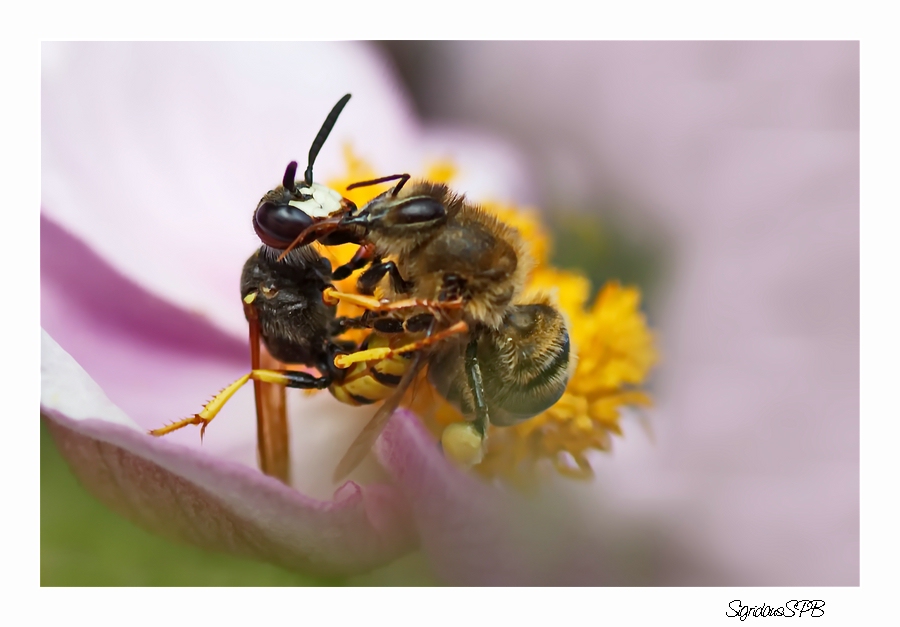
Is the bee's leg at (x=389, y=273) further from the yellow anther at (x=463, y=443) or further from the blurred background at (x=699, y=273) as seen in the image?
the blurred background at (x=699, y=273)

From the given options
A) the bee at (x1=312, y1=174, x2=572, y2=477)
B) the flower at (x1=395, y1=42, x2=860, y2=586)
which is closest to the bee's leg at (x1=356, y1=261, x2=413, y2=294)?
the bee at (x1=312, y1=174, x2=572, y2=477)

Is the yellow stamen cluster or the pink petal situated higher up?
the yellow stamen cluster

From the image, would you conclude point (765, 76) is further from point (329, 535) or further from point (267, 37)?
point (329, 535)

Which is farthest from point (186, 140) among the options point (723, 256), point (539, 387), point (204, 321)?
point (723, 256)

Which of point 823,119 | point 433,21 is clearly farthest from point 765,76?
point 433,21

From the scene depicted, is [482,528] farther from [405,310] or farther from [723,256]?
[723,256]

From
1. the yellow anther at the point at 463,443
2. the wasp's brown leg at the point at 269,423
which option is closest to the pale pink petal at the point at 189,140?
the wasp's brown leg at the point at 269,423

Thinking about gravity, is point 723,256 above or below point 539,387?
above

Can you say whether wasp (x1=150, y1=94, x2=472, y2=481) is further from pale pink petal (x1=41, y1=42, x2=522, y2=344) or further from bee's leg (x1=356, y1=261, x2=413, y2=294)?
pale pink petal (x1=41, y1=42, x2=522, y2=344)
